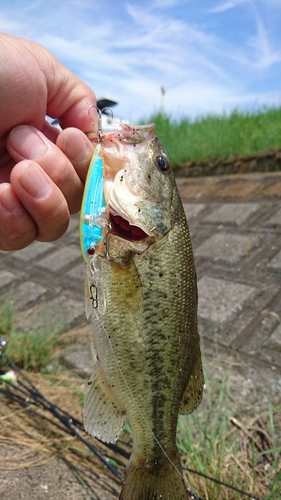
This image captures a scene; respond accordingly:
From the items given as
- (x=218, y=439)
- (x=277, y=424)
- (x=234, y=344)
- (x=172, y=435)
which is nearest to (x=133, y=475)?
(x=172, y=435)

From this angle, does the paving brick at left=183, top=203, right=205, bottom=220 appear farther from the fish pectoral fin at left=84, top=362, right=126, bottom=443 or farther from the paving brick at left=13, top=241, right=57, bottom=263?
the fish pectoral fin at left=84, top=362, right=126, bottom=443

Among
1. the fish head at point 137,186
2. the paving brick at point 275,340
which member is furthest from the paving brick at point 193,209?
the fish head at point 137,186

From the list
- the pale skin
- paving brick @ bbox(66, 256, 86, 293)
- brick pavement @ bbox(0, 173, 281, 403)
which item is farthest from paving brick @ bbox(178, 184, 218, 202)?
the pale skin

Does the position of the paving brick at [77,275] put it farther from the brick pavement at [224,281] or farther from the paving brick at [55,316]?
the paving brick at [55,316]

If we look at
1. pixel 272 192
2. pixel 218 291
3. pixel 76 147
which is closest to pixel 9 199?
pixel 76 147

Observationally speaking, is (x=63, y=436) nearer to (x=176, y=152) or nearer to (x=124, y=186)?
(x=124, y=186)

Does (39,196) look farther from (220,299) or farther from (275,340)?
(220,299)
